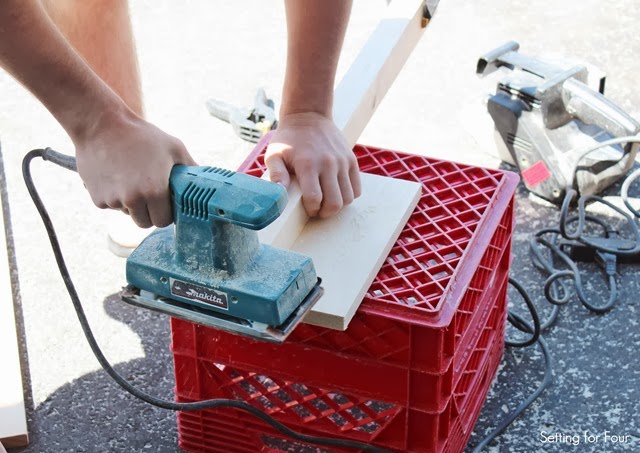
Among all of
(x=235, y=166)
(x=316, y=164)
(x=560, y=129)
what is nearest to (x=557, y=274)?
(x=560, y=129)

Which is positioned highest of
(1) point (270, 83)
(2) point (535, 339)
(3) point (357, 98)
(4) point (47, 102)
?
(4) point (47, 102)

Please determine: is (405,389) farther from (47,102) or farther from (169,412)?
(47,102)

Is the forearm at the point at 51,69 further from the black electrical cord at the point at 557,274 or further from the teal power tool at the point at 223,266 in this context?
the black electrical cord at the point at 557,274

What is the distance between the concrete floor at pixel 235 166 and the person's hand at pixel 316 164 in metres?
0.63

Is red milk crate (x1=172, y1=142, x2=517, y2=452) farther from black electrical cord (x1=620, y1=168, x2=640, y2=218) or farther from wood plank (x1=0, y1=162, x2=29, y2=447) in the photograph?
black electrical cord (x1=620, y1=168, x2=640, y2=218)

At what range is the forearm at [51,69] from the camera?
1494mm

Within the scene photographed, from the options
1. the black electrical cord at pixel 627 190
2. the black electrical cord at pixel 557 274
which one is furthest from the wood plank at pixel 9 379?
the black electrical cord at pixel 627 190

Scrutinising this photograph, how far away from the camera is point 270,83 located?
129 inches

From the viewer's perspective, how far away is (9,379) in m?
2.13

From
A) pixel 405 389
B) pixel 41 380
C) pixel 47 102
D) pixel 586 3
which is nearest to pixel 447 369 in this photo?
pixel 405 389

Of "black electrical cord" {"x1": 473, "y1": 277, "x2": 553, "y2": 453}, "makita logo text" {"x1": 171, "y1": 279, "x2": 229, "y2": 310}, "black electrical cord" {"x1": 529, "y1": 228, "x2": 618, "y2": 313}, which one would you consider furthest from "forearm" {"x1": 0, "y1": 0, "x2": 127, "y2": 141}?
"black electrical cord" {"x1": 529, "y1": 228, "x2": 618, "y2": 313}

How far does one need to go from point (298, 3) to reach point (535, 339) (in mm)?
969

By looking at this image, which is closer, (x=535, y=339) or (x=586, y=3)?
(x=535, y=339)

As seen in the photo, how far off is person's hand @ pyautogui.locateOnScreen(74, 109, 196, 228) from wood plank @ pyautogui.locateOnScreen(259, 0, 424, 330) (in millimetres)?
281
